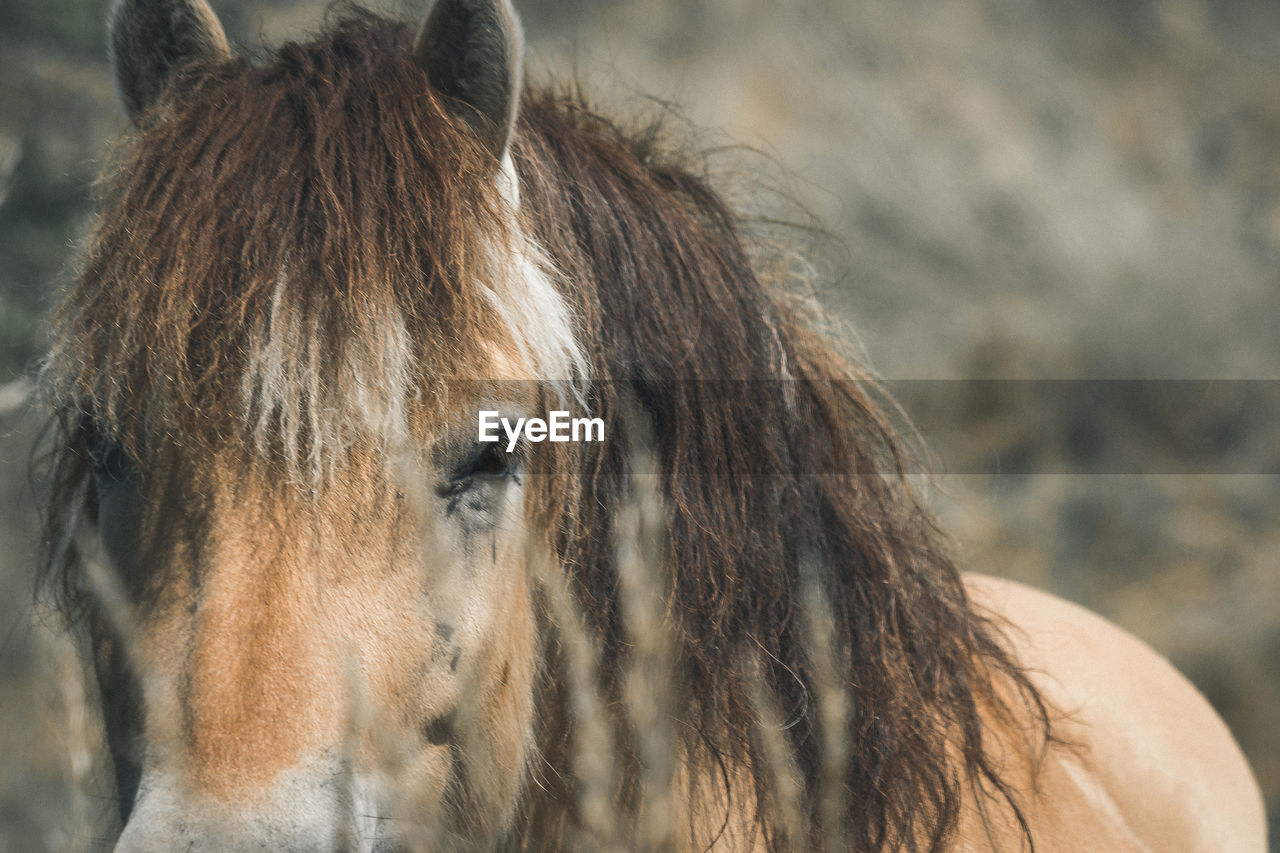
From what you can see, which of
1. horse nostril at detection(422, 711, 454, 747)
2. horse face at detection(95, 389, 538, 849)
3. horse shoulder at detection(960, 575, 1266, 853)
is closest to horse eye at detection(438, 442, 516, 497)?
horse face at detection(95, 389, 538, 849)

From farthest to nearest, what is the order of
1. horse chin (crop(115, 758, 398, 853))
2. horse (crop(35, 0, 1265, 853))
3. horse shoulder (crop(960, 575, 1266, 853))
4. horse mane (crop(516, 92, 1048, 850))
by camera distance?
horse shoulder (crop(960, 575, 1266, 853)) < horse mane (crop(516, 92, 1048, 850)) < horse (crop(35, 0, 1265, 853)) < horse chin (crop(115, 758, 398, 853))

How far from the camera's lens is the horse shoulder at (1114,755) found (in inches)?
62.4

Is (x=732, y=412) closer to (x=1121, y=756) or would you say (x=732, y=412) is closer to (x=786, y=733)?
(x=786, y=733)

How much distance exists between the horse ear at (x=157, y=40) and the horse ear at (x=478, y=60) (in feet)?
1.17

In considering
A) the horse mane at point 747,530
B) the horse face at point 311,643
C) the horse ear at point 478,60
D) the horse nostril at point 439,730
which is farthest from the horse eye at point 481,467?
the horse ear at point 478,60

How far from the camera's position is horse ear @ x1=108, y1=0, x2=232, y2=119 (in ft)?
4.55

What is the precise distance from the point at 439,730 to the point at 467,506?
0.26 metres

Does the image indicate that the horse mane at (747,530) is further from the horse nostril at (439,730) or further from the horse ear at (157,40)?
the horse ear at (157,40)

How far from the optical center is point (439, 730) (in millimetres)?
1148

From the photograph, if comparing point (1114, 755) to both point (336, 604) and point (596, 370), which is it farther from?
point (336, 604)

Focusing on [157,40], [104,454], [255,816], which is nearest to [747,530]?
[255,816]

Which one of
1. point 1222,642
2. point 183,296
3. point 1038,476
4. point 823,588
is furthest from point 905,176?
point 183,296

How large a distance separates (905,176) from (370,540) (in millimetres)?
4950

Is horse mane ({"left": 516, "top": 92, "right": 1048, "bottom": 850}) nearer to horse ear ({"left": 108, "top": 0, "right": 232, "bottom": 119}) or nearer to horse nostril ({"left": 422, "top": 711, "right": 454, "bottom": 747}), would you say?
horse nostril ({"left": 422, "top": 711, "right": 454, "bottom": 747})
